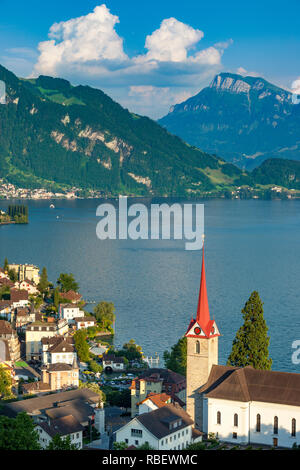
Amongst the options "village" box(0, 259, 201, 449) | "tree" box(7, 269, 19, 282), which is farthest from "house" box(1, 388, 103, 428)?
"tree" box(7, 269, 19, 282)

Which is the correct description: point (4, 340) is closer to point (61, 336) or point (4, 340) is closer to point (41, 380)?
point (61, 336)

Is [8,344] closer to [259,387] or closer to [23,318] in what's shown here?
[23,318]

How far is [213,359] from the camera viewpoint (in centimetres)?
4284

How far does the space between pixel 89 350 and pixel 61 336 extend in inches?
121

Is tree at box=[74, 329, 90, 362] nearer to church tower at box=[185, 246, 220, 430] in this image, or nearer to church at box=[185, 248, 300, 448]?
church tower at box=[185, 246, 220, 430]

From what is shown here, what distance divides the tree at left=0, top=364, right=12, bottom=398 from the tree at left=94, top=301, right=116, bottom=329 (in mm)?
25573

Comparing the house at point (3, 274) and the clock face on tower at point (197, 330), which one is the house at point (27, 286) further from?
the clock face on tower at point (197, 330)

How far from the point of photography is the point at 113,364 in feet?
202

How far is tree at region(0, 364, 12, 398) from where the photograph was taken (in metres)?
49.1

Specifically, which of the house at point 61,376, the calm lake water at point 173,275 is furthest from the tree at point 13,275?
the house at point 61,376

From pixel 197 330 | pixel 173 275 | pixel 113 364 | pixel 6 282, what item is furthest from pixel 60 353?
pixel 173 275

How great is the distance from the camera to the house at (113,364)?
6113 cm

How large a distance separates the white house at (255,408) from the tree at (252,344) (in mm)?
7689
